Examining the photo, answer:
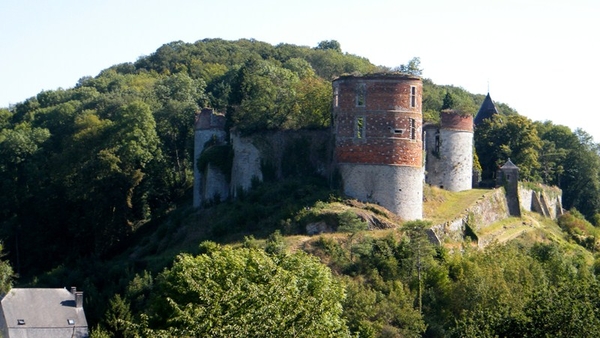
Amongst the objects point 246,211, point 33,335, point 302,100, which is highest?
point 302,100

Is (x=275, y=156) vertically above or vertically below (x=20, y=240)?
above

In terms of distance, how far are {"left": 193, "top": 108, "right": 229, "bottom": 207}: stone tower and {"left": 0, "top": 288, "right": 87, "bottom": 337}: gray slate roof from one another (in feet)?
32.1

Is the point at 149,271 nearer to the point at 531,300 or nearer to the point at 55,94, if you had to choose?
the point at 531,300

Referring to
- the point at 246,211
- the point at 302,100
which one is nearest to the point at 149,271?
the point at 246,211

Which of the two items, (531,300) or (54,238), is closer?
(531,300)

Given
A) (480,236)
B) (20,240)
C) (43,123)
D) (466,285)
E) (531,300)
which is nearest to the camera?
(531,300)

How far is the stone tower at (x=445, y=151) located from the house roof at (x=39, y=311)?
62.5 ft

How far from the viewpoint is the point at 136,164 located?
2746 inches

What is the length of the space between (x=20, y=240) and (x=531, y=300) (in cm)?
3687

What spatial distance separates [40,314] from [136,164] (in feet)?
54.1

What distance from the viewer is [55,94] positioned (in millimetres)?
96625

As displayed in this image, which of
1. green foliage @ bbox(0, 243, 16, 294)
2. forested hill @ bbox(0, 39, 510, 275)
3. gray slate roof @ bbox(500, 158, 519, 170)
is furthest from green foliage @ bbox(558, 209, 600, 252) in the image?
green foliage @ bbox(0, 243, 16, 294)

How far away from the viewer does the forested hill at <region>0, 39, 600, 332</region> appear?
6081 cm

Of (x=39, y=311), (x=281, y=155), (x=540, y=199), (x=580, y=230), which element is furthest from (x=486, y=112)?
(x=39, y=311)
